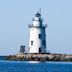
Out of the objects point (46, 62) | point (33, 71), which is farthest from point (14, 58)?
point (33, 71)

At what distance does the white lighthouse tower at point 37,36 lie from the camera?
114812 mm

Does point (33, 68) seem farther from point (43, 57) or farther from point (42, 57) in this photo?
point (42, 57)

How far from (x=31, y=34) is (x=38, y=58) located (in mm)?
5148

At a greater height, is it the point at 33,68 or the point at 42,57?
the point at 42,57

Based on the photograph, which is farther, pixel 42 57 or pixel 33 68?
pixel 42 57

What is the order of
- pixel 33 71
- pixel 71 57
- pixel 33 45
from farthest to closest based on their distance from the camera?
pixel 71 57 → pixel 33 45 → pixel 33 71

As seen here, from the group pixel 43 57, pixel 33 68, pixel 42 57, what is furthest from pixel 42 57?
pixel 33 68

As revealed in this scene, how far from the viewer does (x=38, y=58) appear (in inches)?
4633

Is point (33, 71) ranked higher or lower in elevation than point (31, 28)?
lower

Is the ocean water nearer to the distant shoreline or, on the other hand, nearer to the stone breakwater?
the distant shoreline

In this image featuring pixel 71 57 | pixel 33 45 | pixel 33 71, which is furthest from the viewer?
pixel 71 57

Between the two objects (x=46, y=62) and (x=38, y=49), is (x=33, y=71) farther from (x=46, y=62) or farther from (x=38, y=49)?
(x=46, y=62)

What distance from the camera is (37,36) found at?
115 metres

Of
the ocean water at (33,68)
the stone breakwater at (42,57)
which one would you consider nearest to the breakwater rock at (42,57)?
the stone breakwater at (42,57)
